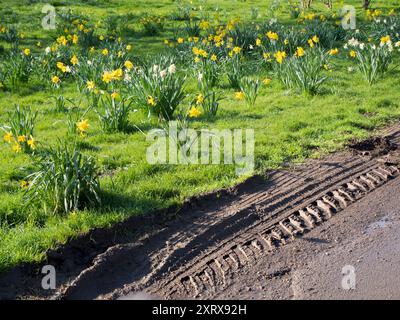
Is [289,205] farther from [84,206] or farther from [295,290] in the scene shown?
[84,206]

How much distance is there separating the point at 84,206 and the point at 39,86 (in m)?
4.51

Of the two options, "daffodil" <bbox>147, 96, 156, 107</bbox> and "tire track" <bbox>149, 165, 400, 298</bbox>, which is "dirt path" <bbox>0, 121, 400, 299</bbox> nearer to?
"tire track" <bbox>149, 165, 400, 298</bbox>

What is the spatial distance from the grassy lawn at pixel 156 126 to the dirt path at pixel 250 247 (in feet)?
0.77

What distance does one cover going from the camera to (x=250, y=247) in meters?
4.30

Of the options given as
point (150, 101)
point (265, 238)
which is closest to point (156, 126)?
point (150, 101)

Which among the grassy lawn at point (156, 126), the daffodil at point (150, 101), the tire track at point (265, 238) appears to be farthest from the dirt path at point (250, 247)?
the daffodil at point (150, 101)

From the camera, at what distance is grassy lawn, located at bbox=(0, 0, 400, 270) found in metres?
4.51

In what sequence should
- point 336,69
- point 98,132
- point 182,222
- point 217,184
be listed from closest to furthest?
point 182,222 < point 217,184 < point 98,132 < point 336,69

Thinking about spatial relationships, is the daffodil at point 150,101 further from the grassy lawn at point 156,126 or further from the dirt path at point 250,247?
the dirt path at point 250,247

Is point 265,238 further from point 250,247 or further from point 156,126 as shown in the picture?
point 156,126

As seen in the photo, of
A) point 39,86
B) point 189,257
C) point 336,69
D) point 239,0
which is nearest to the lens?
point 189,257

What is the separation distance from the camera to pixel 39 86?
8695mm

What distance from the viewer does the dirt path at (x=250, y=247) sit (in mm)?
3820

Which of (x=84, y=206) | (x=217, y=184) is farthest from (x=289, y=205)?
(x=84, y=206)
